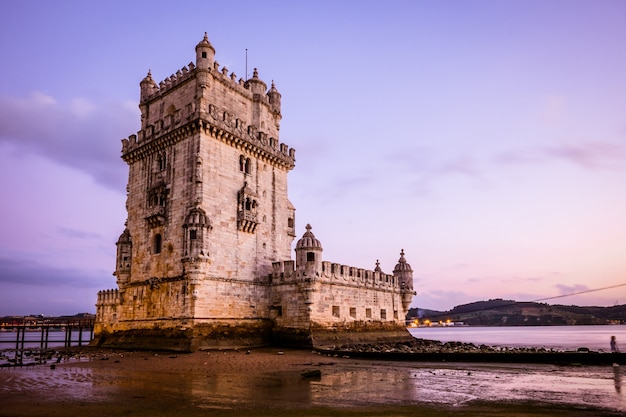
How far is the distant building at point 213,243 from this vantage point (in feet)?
99.1

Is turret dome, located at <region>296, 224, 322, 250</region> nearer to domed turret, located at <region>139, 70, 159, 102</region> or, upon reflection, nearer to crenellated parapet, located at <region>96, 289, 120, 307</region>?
crenellated parapet, located at <region>96, 289, 120, 307</region>

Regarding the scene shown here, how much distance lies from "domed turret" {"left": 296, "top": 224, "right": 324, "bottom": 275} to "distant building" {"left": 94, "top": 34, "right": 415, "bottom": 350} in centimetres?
7

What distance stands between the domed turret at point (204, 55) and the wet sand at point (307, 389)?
2099 centimetres

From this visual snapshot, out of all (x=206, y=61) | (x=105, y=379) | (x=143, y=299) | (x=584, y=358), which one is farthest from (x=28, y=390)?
(x=206, y=61)

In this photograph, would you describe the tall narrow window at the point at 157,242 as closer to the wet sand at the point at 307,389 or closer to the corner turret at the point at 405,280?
the wet sand at the point at 307,389

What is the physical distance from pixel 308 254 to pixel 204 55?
1661 cm

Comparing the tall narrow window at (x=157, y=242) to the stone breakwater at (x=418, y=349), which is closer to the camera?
the stone breakwater at (x=418, y=349)

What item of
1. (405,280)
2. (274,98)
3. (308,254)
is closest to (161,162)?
(274,98)

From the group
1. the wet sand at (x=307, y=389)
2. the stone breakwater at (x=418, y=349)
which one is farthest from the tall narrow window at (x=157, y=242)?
the stone breakwater at (x=418, y=349)

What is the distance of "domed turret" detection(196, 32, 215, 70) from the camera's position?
1305 inches

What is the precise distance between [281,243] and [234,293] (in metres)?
6.97

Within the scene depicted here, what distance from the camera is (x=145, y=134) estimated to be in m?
36.0

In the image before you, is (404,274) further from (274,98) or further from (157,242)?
(157,242)

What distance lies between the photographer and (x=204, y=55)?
33.3 metres
